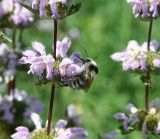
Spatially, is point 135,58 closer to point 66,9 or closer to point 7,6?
point 66,9

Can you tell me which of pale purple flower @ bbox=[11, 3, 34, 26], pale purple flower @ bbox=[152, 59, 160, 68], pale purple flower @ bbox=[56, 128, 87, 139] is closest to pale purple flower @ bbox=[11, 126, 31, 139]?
pale purple flower @ bbox=[56, 128, 87, 139]

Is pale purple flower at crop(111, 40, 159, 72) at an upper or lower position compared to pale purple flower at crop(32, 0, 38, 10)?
lower

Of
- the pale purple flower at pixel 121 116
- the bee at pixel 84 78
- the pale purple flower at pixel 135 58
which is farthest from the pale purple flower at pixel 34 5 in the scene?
the pale purple flower at pixel 121 116

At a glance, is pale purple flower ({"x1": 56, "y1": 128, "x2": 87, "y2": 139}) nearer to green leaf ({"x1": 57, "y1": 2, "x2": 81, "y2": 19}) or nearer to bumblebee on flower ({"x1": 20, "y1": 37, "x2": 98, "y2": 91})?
bumblebee on flower ({"x1": 20, "y1": 37, "x2": 98, "y2": 91})

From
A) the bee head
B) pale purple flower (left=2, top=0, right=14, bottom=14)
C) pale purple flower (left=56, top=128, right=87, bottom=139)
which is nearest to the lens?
pale purple flower (left=56, top=128, right=87, bottom=139)

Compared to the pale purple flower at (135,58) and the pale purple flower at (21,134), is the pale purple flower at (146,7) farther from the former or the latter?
the pale purple flower at (21,134)
